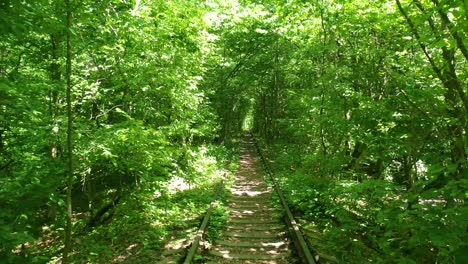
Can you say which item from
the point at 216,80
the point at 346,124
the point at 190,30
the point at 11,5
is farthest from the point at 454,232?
the point at 216,80

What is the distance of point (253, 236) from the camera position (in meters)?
7.40

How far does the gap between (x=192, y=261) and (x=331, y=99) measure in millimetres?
6124

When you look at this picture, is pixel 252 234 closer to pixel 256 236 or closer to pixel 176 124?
pixel 256 236

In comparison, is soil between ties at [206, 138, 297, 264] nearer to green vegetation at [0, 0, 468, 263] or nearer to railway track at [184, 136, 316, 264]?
railway track at [184, 136, 316, 264]

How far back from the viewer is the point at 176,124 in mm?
9977

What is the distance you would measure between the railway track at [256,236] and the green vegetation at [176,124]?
733mm

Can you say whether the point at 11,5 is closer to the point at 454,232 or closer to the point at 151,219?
the point at 454,232

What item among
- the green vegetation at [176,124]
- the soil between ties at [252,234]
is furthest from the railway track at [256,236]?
the green vegetation at [176,124]

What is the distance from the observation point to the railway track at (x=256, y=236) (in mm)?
6156

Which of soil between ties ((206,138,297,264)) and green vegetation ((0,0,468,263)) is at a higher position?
green vegetation ((0,0,468,263))

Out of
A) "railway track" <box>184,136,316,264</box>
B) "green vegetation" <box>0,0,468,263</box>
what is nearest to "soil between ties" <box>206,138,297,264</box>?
"railway track" <box>184,136,316,264</box>

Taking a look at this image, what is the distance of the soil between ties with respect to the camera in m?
6.24

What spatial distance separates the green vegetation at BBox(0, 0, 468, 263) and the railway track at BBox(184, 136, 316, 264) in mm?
733

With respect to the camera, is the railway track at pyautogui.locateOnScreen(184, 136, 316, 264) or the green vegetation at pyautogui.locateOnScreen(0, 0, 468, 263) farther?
the railway track at pyautogui.locateOnScreen(184, 136, 316, 264)
